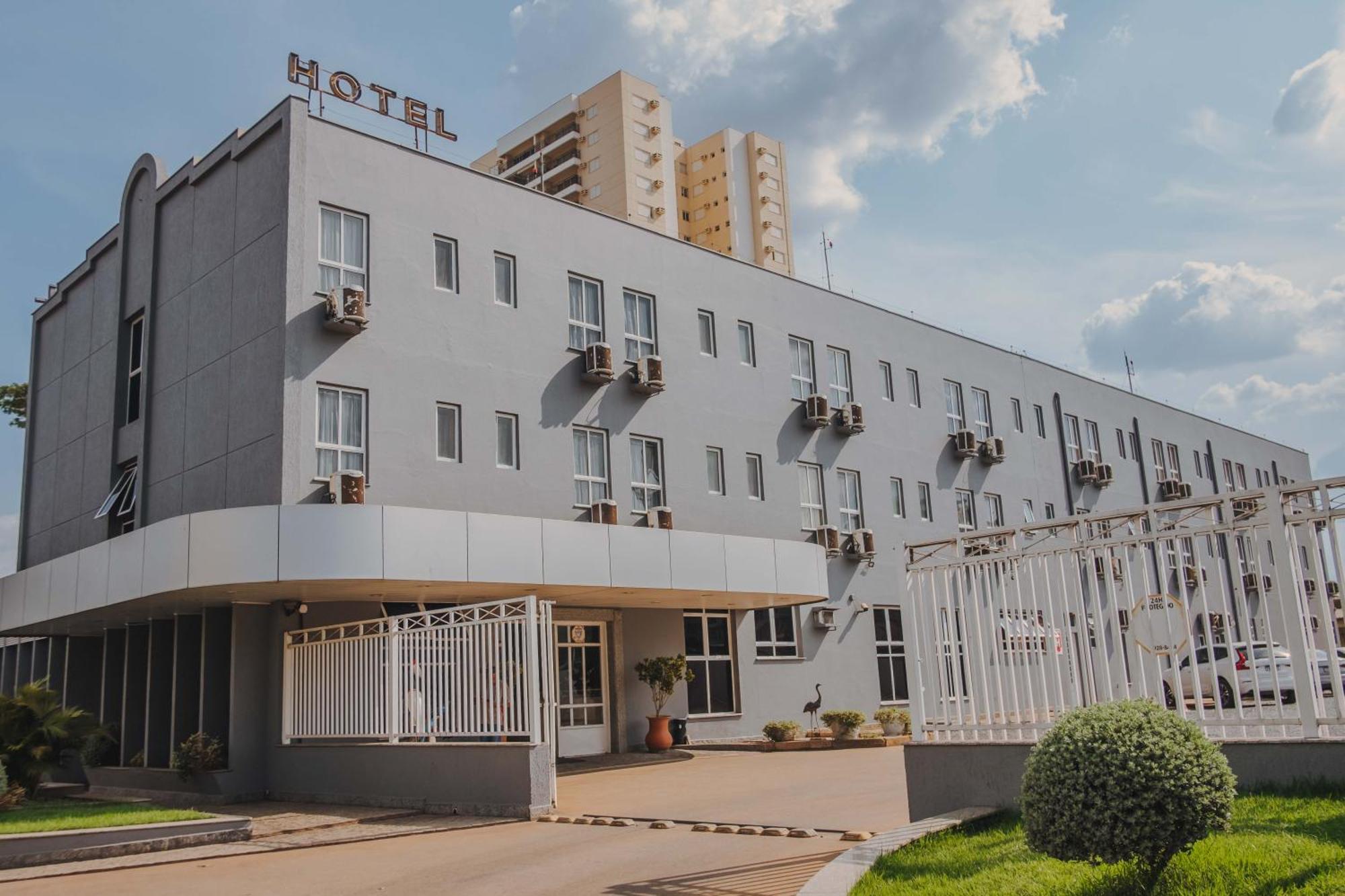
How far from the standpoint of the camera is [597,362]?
21.4m

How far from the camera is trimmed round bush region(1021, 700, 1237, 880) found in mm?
5824

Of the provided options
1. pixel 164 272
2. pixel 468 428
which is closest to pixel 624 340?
pixel 468 428

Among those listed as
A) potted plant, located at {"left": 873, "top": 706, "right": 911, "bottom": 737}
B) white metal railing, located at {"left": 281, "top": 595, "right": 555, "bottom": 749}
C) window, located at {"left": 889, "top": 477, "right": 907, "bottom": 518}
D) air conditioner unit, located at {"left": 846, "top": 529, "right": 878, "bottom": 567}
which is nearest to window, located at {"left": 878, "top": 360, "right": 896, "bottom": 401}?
window, located at {"left": 889, "top": 477, "right": 907, "bottom": 518}

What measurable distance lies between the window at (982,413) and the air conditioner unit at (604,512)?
15139mm

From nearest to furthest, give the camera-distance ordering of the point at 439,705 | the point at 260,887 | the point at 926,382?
1. the point at 260,887
2. the point at 439,705
3. the point at 926,382

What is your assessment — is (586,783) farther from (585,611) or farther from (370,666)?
(585,611)

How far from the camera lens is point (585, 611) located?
22.1m

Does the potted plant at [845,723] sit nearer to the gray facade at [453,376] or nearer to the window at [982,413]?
the gray facade at [453,376]

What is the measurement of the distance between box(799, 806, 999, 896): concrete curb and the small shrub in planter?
11962mm

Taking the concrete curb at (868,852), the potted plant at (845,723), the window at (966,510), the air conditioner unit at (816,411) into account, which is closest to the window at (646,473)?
the air conditioner unit at (816,411)

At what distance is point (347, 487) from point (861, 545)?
540 inches

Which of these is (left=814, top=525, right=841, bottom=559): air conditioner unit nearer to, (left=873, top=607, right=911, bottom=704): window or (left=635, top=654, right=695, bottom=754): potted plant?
(left=873, top=607, right=911, bottom=704): window

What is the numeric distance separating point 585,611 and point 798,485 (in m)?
6.62

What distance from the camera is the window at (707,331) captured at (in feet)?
81.9
